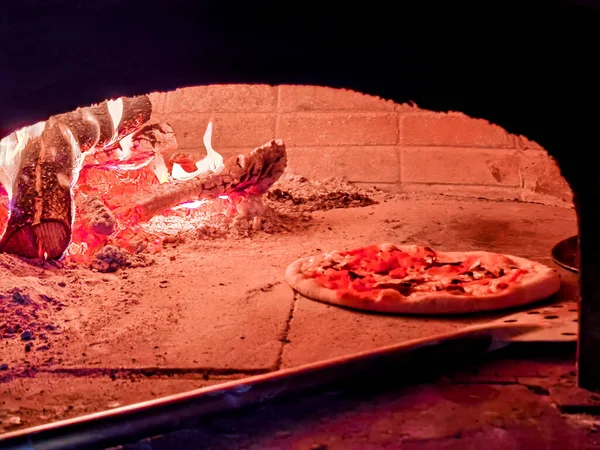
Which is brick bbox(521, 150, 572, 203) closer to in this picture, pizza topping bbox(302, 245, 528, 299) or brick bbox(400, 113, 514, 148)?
brick bbox(400, 113, 514, 148)

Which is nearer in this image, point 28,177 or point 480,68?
point 480,68

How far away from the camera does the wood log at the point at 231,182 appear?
15.0 feet

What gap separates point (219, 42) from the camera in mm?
1831

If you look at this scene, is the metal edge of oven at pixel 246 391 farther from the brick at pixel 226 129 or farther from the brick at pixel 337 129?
the brick at pixel 226 129

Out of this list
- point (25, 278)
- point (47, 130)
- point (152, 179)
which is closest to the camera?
point (25, 278)

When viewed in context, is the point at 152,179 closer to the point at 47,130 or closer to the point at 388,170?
the point at 47,130

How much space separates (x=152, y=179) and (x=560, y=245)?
2436mm

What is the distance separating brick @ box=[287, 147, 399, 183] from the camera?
19.0 feet

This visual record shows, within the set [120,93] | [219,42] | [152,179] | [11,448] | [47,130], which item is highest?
[219,42]

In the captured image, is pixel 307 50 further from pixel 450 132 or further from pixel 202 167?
pixel 450 132

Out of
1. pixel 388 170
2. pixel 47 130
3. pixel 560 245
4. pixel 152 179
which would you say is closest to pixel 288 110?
pixel 388 170

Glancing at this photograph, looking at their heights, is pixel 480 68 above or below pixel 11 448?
above

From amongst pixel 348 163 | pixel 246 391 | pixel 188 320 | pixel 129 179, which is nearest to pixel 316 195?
pixel 348 163

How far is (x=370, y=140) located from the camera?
19.1ft
